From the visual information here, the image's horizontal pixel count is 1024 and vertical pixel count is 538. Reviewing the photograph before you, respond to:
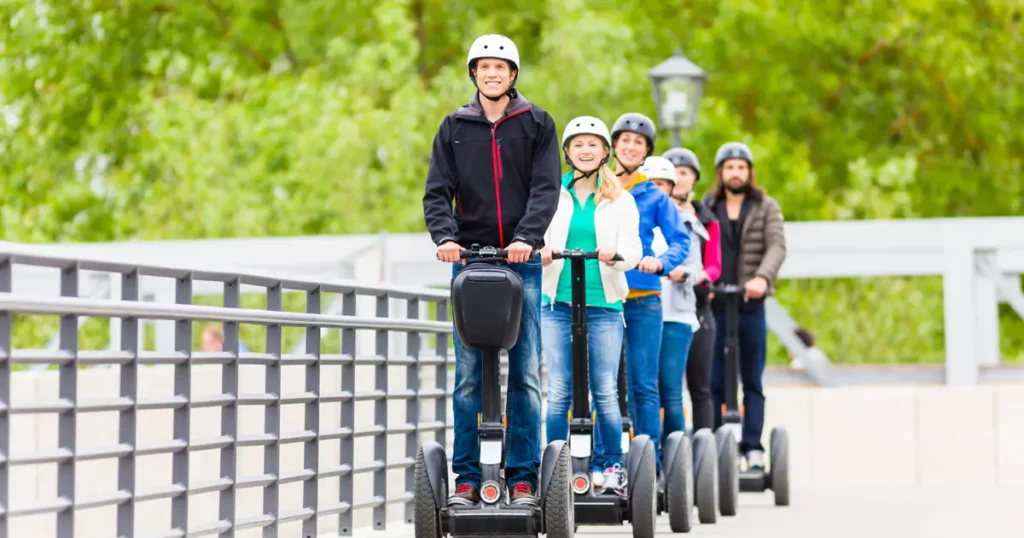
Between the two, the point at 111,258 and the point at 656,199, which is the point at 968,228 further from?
the point at 111,258

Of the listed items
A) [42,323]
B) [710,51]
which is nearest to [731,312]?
[42,323]

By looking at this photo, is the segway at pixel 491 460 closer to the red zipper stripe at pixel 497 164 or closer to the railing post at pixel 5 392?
the red zipper stripe at pixel 497 164

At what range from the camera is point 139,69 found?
3494cm

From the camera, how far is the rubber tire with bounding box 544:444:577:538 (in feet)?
26.6

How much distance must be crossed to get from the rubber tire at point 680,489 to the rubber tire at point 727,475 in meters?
1.48

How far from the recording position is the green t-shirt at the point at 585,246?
9.32 meters

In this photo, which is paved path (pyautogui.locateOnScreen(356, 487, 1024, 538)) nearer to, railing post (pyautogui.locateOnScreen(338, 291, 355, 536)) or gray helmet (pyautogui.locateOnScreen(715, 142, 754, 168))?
railing post (pyautogui.locateOnScreen(338, 291, 355, 536))

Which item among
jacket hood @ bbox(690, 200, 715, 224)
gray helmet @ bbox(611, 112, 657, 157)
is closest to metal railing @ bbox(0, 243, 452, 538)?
gray helmet @ bbox(611, 112, 657, 157)

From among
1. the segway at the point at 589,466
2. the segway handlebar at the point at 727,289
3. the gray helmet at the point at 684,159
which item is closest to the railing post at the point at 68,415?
the segway at the point at 589,466

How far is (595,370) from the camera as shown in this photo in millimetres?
9422

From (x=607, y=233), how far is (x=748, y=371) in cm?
340

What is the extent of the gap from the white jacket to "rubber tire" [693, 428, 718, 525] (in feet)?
5.43

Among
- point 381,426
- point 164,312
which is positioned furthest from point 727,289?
point 164,312

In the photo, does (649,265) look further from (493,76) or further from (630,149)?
(493,76)
